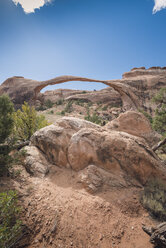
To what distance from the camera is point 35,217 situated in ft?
10.1

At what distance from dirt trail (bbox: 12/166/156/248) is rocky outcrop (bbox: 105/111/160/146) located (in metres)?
4.01

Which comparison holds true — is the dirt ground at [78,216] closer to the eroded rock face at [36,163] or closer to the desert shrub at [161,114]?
the eroded rock face at [36,163]

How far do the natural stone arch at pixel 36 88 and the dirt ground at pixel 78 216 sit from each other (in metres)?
17.5

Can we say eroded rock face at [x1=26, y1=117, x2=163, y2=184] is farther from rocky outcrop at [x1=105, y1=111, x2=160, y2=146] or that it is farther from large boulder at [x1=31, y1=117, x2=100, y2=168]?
rocky outcrop at [x1=105, y1=111, x2=160, y2=146]

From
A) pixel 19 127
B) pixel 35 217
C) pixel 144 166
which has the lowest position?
pixel 35 217

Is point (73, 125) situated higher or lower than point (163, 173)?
higher

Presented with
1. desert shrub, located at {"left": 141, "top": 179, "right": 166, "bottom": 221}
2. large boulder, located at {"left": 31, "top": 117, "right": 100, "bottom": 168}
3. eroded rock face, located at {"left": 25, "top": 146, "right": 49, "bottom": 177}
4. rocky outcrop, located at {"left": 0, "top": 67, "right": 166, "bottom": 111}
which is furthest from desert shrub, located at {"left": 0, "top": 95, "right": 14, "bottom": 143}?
rocky outcrop, located at {"left": 0, "top": 67, "right": 166, "bottom": 111}

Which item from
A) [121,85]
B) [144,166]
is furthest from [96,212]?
[121,85]

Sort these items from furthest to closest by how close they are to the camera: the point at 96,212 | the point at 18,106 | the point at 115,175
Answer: the point at 18,106 → the point at 115,175 → the point at 96,212

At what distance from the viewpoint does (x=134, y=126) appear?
758cm

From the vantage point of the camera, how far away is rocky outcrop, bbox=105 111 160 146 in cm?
748

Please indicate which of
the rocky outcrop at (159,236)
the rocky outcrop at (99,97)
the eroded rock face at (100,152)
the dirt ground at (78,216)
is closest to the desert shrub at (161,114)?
the eroded rock face at (100,152)

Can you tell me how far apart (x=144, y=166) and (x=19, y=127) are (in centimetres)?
745

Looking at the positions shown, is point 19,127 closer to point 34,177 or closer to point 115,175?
point 34,177
